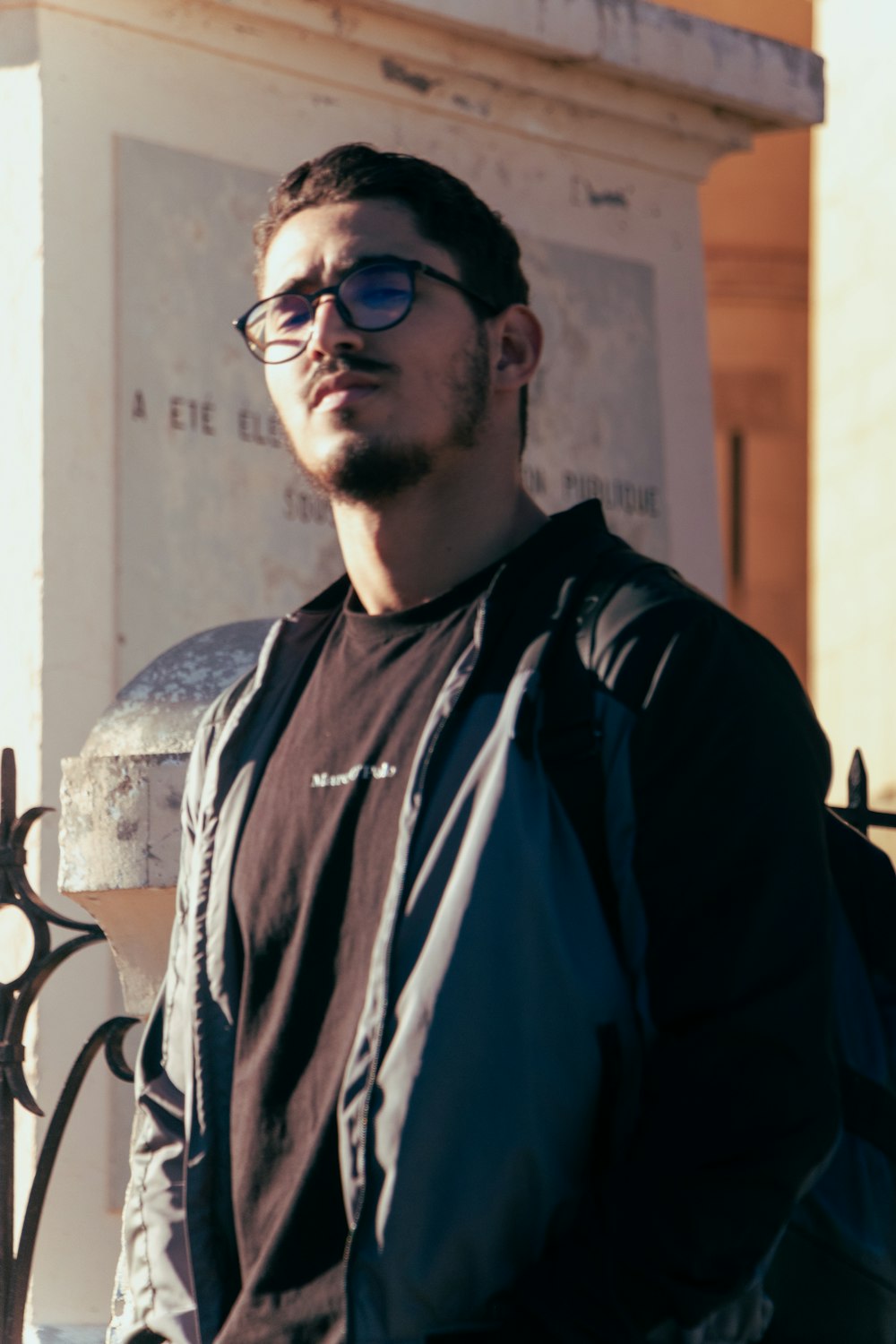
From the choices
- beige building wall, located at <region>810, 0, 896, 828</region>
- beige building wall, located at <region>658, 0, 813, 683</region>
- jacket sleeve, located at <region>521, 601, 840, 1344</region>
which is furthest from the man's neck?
beige building wall, located at <region>658, 0, 813, 683</region>

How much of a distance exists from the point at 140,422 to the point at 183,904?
2.93 metres

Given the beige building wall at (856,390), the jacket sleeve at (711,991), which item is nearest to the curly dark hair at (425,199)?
the jacket sleeve at (711,991)

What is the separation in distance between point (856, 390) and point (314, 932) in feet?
24.7

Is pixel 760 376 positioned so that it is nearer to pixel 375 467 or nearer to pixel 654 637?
pixel 375 467

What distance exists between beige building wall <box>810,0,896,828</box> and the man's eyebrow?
6.56m

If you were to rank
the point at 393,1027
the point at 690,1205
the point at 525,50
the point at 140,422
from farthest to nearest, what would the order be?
the point at 525,50, the point at 140,422, the point at 393,1027, the point at 690,1205

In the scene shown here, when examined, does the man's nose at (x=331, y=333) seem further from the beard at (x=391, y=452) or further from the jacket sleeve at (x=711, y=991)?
the jacket sleeve at (x=711, y=991)

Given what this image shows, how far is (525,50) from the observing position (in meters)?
5.72

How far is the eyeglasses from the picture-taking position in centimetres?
231

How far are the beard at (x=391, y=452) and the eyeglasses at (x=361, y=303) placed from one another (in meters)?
0.06

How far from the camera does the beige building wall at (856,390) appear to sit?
8.95 metres

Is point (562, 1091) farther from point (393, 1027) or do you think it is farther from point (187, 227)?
point (187, 227)

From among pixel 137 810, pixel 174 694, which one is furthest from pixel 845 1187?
pixel 174 694

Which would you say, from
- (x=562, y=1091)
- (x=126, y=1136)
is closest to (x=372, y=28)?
(x=126, y=1136)
